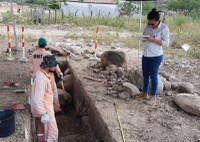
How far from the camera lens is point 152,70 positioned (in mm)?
5227

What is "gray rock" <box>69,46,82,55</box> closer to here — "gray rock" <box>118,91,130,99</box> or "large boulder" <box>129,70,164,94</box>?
"large boulder" <box>129,70,164,94</box>

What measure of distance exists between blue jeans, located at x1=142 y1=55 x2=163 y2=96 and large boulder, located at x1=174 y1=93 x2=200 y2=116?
0.52 metres

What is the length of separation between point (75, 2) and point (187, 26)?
1037 cm

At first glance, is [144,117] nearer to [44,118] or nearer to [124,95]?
[124,95]

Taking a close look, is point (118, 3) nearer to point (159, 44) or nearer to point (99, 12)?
point (99, 12)

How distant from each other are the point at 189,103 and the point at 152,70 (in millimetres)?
957

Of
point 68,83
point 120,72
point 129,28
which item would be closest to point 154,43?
point 120,72

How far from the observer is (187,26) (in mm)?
14938

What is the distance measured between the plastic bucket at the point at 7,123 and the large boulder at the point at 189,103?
3.20 metres

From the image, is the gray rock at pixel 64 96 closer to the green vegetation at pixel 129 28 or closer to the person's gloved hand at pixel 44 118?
the person's gloved hand at pixel 44 118

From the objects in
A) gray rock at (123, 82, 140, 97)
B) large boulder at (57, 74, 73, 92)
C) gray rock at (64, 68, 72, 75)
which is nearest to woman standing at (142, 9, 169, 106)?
gray rock at (123, 82, 140, 97)

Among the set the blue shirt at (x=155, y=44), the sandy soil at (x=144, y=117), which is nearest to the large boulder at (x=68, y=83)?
the sandy soil at (x=144, y=117)

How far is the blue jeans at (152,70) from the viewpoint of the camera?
520cm

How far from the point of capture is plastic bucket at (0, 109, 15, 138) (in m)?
3.90
